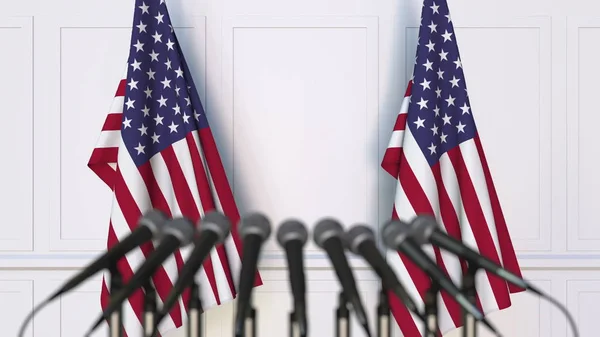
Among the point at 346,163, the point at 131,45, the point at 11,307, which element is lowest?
the point at 11,307

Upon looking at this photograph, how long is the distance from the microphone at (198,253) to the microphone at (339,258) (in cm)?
17

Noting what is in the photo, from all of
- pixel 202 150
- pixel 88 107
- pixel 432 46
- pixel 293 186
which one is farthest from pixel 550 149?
pixel 88 107

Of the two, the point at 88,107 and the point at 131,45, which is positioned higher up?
the point at 131,45

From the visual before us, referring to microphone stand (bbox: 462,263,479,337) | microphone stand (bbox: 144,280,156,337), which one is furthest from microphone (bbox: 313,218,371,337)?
microphone stand (bbox: 144,280,156,337)

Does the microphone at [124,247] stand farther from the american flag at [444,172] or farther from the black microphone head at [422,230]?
the american flag at [444,172]

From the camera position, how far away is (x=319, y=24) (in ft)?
8.39

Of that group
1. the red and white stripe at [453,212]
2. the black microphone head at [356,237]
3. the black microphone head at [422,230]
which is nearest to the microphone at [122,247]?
the black microphone head at [356,237]

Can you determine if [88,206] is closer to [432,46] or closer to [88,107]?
[88,107]

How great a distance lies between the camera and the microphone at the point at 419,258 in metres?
0.98

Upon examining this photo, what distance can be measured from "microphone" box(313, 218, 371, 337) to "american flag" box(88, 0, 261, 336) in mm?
1317

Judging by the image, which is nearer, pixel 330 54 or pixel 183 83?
pixel 183 83

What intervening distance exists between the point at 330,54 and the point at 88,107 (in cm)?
106

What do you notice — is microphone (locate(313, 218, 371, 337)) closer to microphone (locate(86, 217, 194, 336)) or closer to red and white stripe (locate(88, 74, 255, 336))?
microphone (locate(86, 217, 194, 336))

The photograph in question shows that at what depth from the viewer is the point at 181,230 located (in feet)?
3.39
